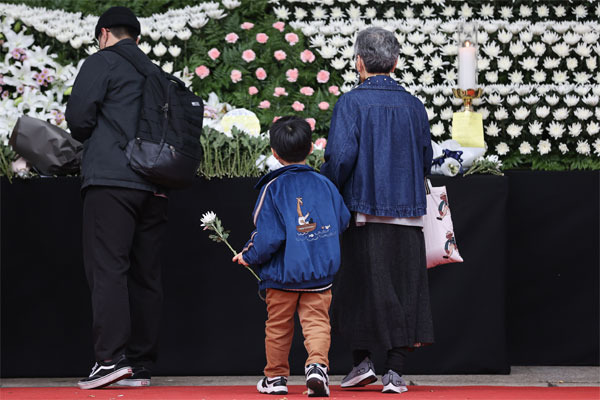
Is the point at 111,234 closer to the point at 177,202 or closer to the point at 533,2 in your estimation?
the point at 177,202

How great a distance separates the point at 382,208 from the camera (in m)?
3.95

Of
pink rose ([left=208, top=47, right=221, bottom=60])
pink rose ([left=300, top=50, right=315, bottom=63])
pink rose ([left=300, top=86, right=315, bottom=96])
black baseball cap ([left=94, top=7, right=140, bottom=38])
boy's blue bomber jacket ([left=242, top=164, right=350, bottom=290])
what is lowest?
boy's blue bomber jacket ([left=242, top=164, right=350, bottom=290])

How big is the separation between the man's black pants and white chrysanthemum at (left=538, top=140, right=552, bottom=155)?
7.89 feet

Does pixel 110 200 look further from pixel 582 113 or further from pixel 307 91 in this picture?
pixel 582 113

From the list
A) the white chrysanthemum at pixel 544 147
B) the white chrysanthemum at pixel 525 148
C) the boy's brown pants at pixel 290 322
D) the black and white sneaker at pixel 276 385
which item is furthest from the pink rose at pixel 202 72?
the black and white sneaker at pixel 276 385

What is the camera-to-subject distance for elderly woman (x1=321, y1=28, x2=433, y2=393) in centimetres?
396

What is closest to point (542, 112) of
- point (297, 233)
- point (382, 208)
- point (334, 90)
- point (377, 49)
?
point (334, 90)

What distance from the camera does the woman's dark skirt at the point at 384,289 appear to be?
13.0 ft

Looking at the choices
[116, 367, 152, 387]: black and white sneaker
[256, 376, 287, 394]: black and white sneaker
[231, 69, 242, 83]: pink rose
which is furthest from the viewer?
[231, 69, 242, 83]: pink rose

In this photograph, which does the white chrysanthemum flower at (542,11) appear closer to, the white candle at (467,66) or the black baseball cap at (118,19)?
the white candle at (467,66)

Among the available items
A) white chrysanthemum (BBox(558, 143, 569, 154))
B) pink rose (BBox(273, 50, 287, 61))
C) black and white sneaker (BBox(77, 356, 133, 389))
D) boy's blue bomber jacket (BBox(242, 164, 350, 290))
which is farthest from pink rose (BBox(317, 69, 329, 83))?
black and white sneaker (BBox(77, 356, 133, 389))

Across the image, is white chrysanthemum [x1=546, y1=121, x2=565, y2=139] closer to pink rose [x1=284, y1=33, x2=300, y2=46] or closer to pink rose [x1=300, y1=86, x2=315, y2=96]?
pink rose [x1=300, y1=86, x2=315, y2=96]

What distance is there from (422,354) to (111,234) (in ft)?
5.93

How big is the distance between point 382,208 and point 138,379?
136cm
